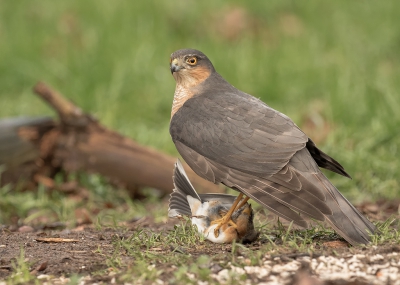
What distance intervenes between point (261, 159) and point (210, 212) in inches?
23.5

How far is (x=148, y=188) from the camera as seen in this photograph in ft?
24.9

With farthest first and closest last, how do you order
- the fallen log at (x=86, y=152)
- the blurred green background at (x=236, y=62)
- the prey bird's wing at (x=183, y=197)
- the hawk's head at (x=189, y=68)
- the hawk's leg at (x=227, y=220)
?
the blurred green background at (x=236, y=62)
the fallen log at (x=86, y=152)
the hawk's head at (x=189, y=68)
the prey bird's wing at (x=183, y=197)
the hawk's leg at (x=227, y=220)

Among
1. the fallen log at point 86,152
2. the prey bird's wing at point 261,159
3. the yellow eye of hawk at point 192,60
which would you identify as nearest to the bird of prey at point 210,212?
the prey bird's wing at point 261,159

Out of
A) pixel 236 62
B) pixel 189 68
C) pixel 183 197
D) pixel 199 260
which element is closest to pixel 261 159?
pixel 183 197

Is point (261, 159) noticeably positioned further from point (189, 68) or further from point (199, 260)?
point (189, 68)

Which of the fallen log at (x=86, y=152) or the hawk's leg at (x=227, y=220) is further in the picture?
the fallen log at (x=86, y=152)

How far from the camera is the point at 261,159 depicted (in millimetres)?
4535

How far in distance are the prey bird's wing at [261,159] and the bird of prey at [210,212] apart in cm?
30

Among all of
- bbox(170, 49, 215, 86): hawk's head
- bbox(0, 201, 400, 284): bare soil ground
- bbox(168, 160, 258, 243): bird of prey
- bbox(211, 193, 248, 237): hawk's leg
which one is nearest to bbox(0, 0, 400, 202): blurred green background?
bbox(170, 49, 215, 86): hawk's head

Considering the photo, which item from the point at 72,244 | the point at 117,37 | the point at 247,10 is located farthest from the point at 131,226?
the point at 247,10

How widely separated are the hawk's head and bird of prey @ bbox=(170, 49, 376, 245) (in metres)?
0.33

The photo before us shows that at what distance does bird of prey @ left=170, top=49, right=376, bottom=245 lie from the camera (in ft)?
14.2

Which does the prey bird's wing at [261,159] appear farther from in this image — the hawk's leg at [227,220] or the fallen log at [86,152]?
the fallen log at [86,152]

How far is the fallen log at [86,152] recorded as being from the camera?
7391mm
